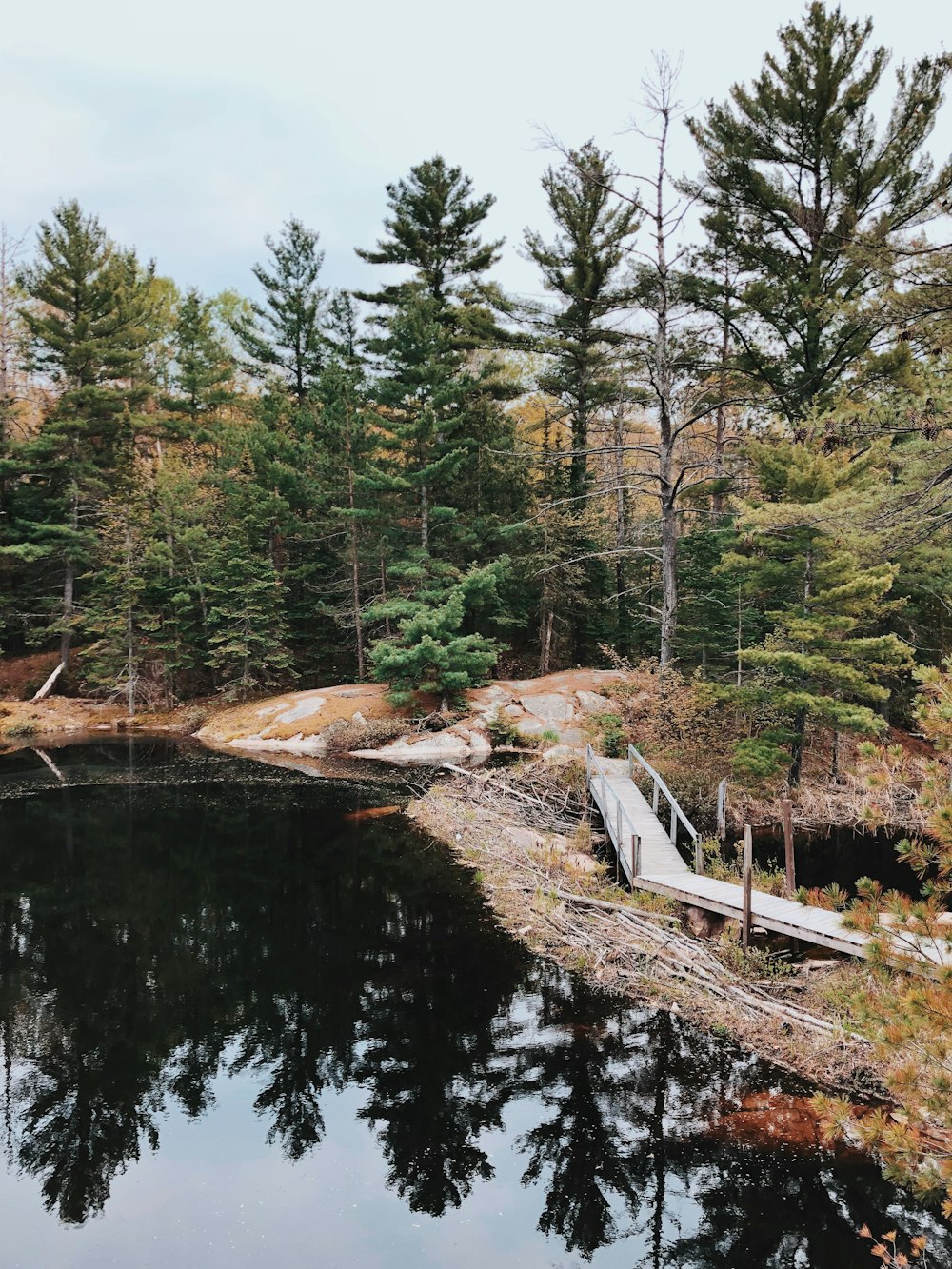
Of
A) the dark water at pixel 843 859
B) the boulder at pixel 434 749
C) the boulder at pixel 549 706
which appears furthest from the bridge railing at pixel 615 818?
the boulder at pixel 434 749

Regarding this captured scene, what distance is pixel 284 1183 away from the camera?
558 cm

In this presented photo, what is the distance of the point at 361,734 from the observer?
2247cm

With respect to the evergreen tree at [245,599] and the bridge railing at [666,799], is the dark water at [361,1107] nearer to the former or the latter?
the bridge railing at [666,799]

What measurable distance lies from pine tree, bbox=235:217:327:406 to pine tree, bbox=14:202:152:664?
15.2ft

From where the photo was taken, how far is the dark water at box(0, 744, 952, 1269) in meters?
5.05

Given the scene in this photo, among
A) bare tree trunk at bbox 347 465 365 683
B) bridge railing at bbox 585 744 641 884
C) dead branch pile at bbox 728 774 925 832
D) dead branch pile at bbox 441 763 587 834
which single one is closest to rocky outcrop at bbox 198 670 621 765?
bare tree trunk at bbox 347 465 365 683

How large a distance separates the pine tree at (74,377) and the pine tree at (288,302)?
183 inches

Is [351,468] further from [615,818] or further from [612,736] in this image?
[615,818]

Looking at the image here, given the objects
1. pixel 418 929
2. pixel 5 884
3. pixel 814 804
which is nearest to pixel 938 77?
pixel 814 804

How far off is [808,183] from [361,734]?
19.3 meters

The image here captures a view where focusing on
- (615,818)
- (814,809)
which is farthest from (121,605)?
(814,809)

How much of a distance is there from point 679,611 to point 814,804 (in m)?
8.63

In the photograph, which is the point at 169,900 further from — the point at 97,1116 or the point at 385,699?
the point at 385,699

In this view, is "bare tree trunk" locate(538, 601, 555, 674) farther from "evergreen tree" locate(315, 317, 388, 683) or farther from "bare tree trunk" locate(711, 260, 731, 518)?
"bare tree trunk" locate(711, 260, 731, 518)
